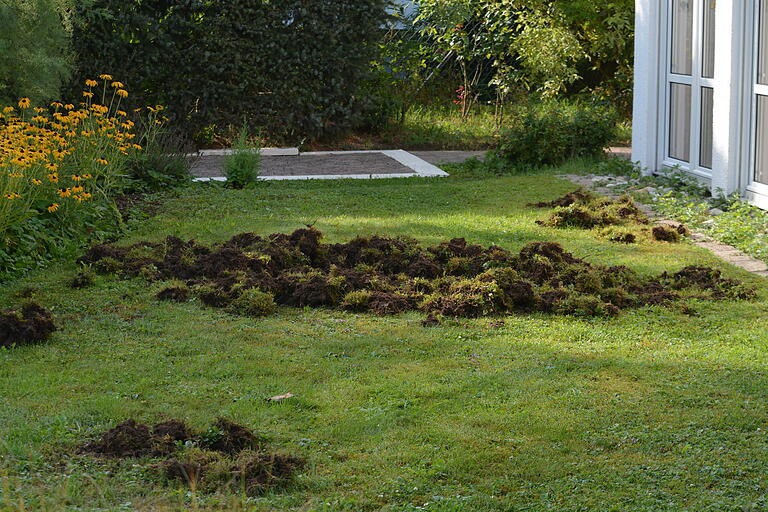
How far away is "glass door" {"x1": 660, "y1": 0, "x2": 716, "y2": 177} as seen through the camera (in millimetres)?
9383

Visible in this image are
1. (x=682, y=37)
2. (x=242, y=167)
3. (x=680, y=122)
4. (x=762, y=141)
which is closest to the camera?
(x=762, y=141)

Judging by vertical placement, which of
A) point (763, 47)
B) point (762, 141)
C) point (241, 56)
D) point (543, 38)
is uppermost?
point (543, 38)

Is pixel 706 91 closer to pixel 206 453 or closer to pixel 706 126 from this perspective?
pixel 706 126

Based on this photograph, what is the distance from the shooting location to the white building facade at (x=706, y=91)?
8.32 metres

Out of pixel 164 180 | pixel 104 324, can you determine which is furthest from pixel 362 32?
pixel 104 324

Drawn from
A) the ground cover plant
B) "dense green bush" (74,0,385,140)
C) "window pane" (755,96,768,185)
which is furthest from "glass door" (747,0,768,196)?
"dense green bush" (74,0,385,140)

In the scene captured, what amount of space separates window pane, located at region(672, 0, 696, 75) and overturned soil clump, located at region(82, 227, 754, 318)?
13.9 feet

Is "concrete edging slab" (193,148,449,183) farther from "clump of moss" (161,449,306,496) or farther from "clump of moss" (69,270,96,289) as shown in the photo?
"clump of moss" (161,449,306,496)

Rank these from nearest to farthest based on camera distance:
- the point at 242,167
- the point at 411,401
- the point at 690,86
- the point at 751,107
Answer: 1. the point at 411,401
2. the point at 751,107
3. the point at 690,86
4. the point at 242,167

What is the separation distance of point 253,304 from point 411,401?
1823 mm

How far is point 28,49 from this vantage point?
10.2m

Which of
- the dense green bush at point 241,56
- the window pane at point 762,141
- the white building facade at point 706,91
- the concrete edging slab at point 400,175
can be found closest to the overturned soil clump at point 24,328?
the concrete edging slab at point 400,175

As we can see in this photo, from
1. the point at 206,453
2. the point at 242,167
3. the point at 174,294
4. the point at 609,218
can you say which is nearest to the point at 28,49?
the point at 242,167

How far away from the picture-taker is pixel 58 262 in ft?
22.3
